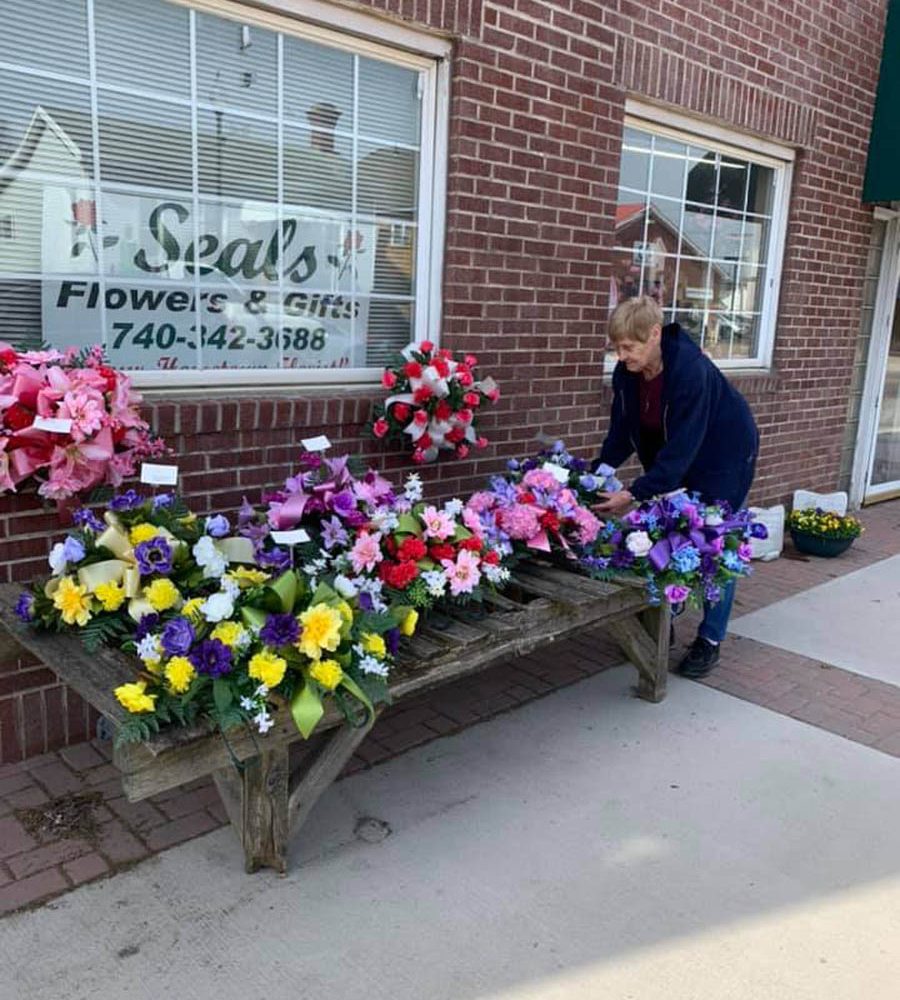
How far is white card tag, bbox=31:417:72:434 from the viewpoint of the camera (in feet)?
8.53

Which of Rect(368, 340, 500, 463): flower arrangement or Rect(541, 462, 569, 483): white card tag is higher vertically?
Rect(368, 340, 500, 463): flower arrangement

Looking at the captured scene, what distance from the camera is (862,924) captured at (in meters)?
2.51

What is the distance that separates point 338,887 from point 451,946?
1.26 ft

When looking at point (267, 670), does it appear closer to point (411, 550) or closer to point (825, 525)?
point (411, 550)

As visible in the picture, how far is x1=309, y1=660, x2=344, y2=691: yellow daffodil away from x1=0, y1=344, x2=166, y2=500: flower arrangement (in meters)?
1.03

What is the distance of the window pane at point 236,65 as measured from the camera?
328 centimetres

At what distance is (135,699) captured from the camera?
6.82 feet

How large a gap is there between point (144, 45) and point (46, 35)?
324 millimetres

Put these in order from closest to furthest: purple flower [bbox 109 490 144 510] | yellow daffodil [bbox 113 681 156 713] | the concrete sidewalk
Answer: yellow daffodil [bbox 113 681 156 713] → the concrete sidewalk → purple flower [bbox 109 490 144 510]

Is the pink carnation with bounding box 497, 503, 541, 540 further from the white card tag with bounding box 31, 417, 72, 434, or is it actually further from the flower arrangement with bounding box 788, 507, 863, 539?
the flower arrangement with bounding box 788, 507, 863, 539

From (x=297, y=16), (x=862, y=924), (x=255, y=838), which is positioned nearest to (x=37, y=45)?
(x=297, y=16)

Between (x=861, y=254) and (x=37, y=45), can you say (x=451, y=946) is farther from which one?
(x=861, y=254)

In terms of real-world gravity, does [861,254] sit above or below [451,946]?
above

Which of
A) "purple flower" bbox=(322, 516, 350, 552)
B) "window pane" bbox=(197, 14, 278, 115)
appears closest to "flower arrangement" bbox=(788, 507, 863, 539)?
"purple flower" bbox=(322, 516, 350, 552)
